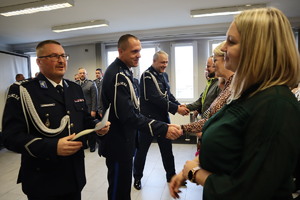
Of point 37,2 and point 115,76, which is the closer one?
point 115,76

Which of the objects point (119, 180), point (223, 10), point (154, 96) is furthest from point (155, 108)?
point (223, 10)

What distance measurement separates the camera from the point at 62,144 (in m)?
1.16

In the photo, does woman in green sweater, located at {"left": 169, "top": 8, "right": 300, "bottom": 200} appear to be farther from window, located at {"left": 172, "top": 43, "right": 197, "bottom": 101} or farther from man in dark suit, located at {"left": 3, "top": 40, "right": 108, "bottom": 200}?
window, located at {"left": 172, "top": 43, "right": 197, "bottom": 101}

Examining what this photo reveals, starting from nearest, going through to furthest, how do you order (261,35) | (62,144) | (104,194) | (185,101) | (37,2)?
1. (261,35)
2. (62,144)
3. (104,194)
4. (37,2)
5. (185,101)

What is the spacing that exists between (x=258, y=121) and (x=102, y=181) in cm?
279

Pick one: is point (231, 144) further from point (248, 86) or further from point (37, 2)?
point (37, 2)

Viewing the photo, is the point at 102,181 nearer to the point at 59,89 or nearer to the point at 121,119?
the point at 121,119

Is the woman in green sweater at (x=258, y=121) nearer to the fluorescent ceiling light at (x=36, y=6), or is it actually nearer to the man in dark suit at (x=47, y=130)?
the man in dark suit at (x=47, y=130)

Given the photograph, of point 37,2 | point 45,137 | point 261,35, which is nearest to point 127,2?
point 37,2

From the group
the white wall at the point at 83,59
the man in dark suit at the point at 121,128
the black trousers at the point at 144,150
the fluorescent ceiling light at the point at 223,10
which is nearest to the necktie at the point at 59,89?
the man in dark suit at the point at 121,128

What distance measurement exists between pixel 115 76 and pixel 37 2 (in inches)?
100

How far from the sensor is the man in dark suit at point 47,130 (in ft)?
3.82

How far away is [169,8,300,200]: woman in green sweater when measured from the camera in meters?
0.58

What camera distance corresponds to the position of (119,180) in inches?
67.1
